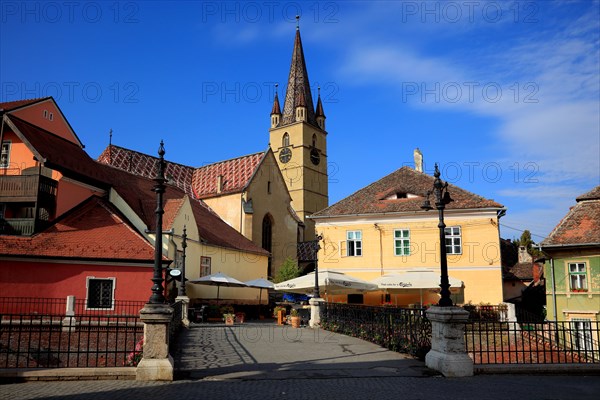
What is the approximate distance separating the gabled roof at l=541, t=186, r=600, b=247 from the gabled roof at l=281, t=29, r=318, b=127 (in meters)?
51.6

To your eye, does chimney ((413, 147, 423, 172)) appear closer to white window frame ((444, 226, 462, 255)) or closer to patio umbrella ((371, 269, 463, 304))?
white window frame ((444, 226, 462, 255))

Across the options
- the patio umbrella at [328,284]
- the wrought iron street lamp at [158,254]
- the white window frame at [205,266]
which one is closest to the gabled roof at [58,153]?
the white window frame at [205,266]

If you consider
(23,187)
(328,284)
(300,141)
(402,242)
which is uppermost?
(300,141)

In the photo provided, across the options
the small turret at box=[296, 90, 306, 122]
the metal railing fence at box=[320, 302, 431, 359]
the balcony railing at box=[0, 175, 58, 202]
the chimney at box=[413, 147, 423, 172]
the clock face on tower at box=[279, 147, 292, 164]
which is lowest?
the metal railing fence at box=[320, 302, 431, 359]

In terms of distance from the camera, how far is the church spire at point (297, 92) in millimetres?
76875

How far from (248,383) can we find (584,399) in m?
5.50

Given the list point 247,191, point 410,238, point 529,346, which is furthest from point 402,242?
point 247,191

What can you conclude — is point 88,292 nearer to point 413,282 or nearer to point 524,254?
point 413,282

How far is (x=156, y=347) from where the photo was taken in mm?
9672

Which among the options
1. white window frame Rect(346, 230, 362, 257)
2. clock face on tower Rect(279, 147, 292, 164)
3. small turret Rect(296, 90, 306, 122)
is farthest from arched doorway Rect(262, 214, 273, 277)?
small turret Rect(296, 90, 306, 122)

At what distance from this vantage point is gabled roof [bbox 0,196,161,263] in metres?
22.4

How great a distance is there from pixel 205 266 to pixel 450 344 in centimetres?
2530

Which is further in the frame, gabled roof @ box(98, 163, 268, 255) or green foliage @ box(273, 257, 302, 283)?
green foliage @ box(273, 257, 302, 283)

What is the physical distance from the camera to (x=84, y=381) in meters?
9.18
